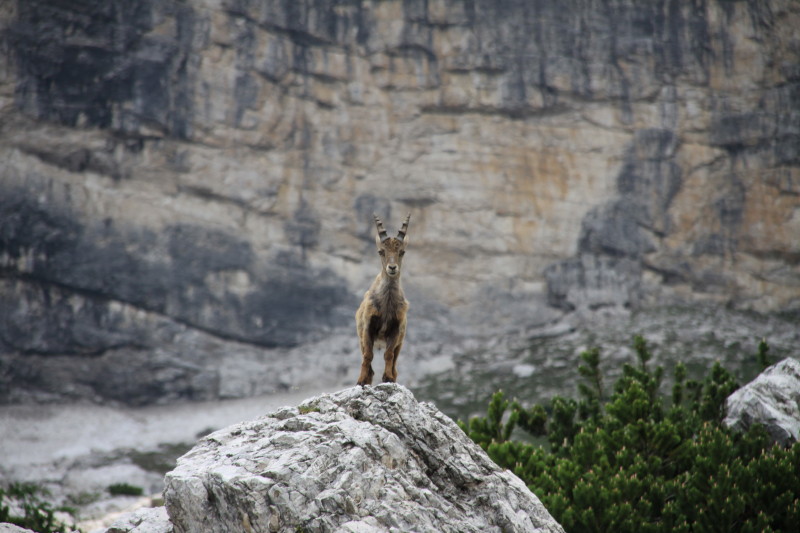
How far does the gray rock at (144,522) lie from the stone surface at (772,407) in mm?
15796

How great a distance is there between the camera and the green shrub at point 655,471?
1711 centimetres

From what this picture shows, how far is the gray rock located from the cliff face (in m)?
57.0

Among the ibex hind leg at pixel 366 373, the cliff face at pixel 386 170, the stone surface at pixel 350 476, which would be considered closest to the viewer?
the stone surface at pixel 350 476

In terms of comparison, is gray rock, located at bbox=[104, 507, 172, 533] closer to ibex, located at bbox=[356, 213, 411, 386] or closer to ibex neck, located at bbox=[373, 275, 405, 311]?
ibex, located at bbox=[356, 213, 411, 386]

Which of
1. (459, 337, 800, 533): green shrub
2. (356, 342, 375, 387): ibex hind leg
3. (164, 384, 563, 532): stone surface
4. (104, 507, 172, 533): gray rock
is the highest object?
(356, 342, 375, 387): ibex hind leg

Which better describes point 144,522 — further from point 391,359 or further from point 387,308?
point 387,308

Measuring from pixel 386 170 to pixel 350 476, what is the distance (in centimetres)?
6460

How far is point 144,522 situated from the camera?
9586mm

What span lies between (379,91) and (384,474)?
6604 centimetres

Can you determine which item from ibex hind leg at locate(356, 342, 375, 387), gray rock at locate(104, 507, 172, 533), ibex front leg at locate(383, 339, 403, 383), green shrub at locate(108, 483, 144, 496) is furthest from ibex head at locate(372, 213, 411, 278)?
green shrub at locate(108, 483, 144, 496)

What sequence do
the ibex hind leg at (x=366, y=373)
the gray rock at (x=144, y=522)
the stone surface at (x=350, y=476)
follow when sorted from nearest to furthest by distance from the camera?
the stone surface at (x=350, y=476) < the gray rock at (x=144, y=522) < the ibex hind leg at (x=366, y=373)

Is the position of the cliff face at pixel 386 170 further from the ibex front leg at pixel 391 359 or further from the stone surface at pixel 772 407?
the ibex front leg at pixel 391 359

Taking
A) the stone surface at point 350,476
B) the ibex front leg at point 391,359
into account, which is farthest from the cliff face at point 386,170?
the stone surface at point 350,476

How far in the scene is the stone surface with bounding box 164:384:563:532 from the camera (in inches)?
336
